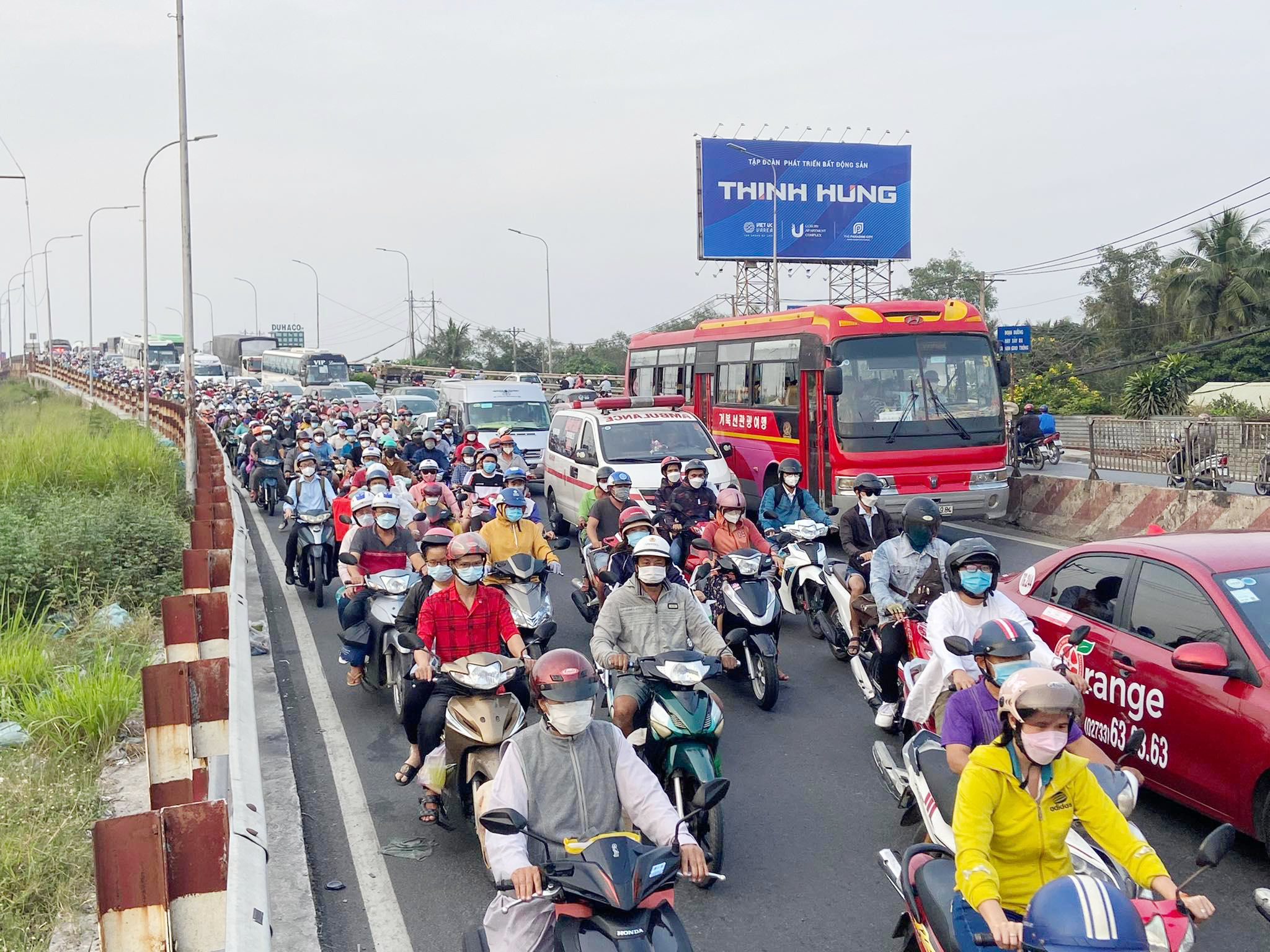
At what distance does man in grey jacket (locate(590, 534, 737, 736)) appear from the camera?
673 centimetres

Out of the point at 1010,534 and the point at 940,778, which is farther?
the point at 1010,534

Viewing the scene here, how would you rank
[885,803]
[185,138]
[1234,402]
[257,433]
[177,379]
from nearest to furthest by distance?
1. [885,803]
2. [257,433]
3. [185,138]
4. [1234,402]
5. [177,379]

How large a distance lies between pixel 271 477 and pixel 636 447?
8.01 meters

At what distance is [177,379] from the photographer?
63.5 metres

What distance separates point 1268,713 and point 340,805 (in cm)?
463

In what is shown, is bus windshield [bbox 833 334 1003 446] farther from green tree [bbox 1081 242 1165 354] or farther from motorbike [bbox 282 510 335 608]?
green tree [bbox 1081 242 1165 354]

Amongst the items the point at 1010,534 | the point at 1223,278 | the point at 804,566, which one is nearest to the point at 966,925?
the point at 804,566

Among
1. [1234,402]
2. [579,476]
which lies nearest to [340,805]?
[579,476]

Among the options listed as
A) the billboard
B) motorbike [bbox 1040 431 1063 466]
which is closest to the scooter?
motorbike [bbox 1040 431 1063 466]

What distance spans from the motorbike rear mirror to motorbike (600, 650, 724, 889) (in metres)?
2.06

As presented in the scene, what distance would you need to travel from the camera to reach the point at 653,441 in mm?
15367

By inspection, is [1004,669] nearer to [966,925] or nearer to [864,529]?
[966,925]

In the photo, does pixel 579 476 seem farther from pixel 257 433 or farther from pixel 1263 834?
pixel 1263 834

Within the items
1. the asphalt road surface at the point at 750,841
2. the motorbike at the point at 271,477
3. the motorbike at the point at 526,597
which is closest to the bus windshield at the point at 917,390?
the asphalt road surface at the point at 750,841
